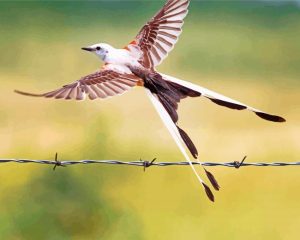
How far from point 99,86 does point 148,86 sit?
6 centimetres

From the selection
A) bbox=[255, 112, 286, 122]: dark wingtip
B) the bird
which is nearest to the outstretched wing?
the bird

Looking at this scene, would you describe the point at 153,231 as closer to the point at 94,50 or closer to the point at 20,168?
the point at 20,168

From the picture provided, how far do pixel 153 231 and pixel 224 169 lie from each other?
337mm

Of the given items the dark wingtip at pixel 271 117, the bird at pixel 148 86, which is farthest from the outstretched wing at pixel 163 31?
the dark wingtip at pixel 271 117

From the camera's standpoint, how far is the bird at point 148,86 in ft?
2.49

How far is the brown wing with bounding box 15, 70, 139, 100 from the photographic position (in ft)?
2.43

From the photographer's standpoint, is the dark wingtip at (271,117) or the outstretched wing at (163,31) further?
the outstretched wing at (163,31)

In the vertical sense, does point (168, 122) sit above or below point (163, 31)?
below

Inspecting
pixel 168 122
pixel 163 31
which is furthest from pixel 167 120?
pixel 163 31

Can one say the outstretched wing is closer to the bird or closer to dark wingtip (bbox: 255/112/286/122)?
the bird

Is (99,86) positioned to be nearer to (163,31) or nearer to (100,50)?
(100,50)

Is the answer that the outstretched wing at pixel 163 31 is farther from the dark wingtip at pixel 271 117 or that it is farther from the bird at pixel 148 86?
the dark wingtip at pixel 271 117

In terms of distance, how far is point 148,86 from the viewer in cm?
80

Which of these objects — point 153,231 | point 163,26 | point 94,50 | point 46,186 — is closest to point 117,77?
point 94,50
